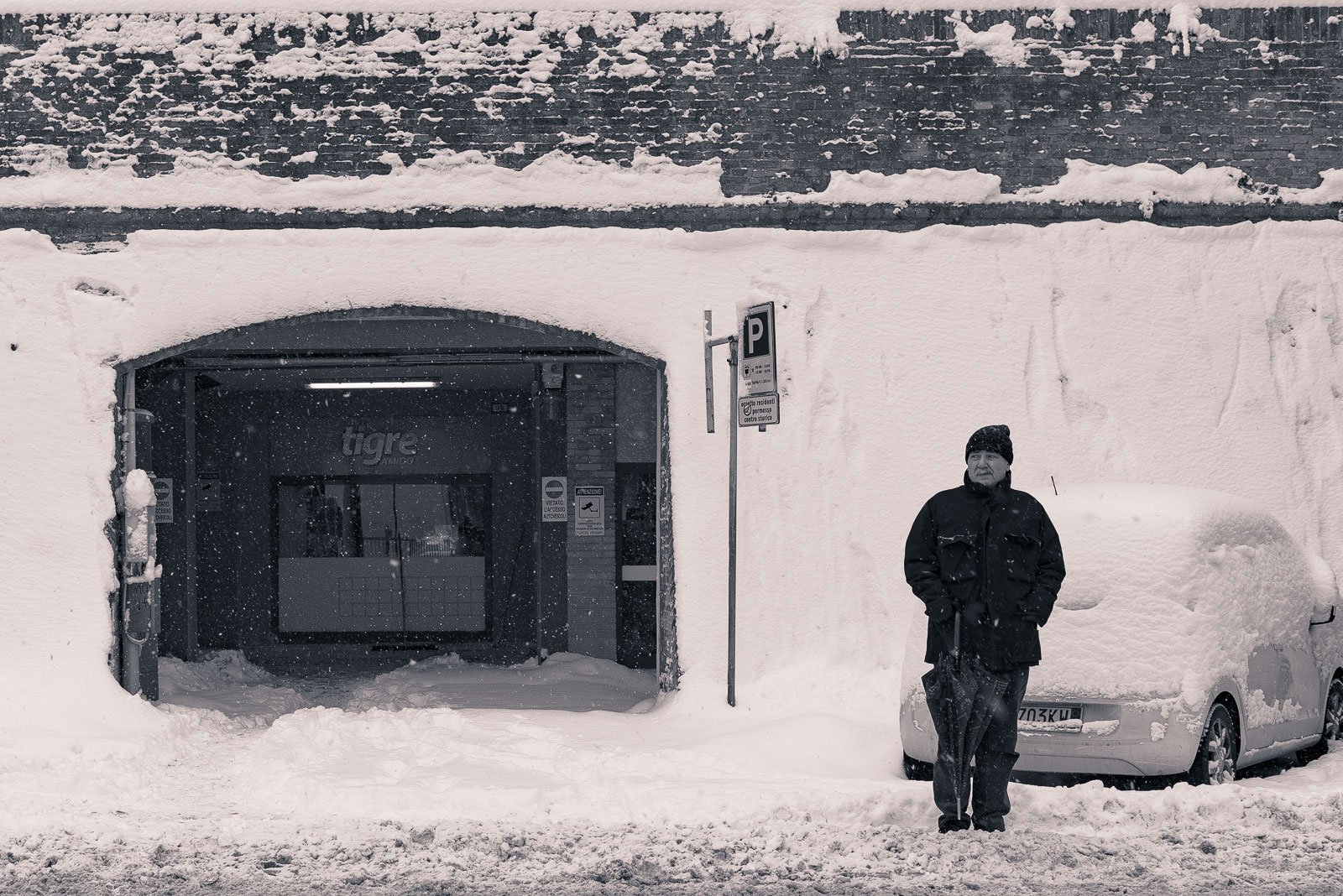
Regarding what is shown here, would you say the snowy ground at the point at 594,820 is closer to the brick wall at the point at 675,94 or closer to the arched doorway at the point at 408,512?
the brick wall at the point at 675,94

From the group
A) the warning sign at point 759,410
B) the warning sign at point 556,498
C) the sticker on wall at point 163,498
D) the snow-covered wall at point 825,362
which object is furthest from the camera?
the warning sign at point 556,498

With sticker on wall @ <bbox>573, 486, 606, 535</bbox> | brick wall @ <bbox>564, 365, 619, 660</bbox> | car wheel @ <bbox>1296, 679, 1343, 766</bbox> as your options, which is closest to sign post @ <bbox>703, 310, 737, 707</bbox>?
car wheel @ <bbox>1296, 679, 1343, 766</bbox>

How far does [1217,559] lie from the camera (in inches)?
289

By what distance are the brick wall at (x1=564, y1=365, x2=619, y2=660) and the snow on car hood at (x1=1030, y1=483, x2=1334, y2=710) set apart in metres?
8.17

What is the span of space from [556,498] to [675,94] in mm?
5906

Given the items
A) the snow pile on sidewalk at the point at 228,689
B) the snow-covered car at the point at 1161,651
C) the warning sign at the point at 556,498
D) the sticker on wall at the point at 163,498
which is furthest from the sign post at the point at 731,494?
the sticker on wall at the point at 163,498

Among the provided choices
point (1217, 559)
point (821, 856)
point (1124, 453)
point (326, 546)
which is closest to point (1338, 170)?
point (1124, 453)

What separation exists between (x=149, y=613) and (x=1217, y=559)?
759 cm

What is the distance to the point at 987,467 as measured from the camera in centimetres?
618

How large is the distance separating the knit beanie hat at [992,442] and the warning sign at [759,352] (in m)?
3.01

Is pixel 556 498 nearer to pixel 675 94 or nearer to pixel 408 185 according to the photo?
pixel 408 185

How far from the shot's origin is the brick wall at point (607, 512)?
607 inches

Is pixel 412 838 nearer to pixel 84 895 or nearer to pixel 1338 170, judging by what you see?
pixel 84 895

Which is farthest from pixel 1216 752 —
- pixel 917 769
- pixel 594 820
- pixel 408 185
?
pixel 408 185
